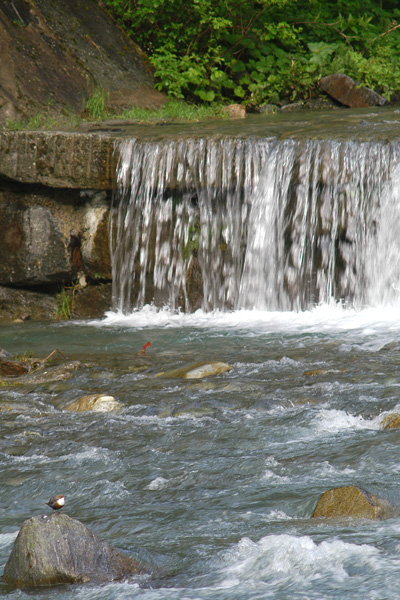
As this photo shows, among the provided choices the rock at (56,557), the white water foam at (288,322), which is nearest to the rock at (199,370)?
the white water foam at (288,322)

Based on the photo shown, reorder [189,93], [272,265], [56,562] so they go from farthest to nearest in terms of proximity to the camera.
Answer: [189,93] < [272,265] < [56,562]

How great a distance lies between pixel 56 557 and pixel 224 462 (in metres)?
1.37

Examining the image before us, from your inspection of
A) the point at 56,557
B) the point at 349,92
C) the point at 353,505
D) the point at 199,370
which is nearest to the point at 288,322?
the point at 199,370

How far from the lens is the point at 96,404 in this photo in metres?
4.87

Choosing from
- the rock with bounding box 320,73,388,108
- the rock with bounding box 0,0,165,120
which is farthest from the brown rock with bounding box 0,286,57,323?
the rock with bounding box 320,73,388,108

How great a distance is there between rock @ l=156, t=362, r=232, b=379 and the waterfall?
2655 millimetres

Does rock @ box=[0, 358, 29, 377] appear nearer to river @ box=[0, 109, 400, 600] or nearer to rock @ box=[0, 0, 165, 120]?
river @ box=[0, 109, 400, 600]

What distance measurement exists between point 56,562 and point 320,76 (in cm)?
1243

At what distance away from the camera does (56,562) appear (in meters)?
2.49

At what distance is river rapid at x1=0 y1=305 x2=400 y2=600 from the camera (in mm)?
2559

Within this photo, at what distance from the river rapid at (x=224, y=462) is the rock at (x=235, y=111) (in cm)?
608

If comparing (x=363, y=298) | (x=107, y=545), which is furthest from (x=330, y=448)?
(x=363, y=298)

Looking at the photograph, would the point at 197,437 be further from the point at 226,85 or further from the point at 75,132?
the point at 226,85

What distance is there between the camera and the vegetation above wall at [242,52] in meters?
13.3
